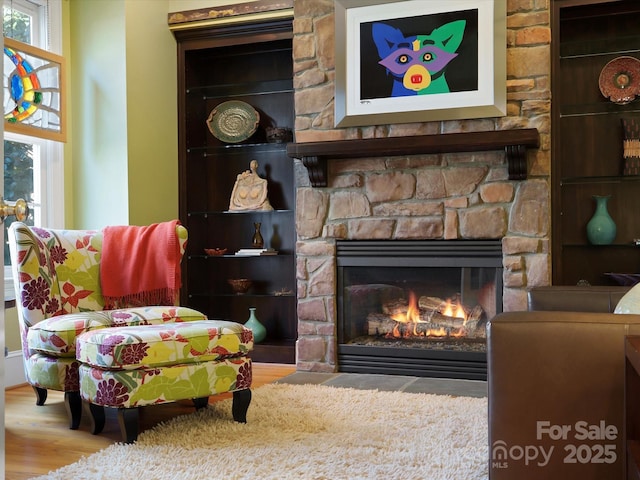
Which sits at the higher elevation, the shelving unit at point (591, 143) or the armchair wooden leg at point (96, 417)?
the shelving unit at point (591, 143)

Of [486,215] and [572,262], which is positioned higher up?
[486,215]

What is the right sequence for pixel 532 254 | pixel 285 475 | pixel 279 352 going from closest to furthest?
1. pixel 285 475
2. pixel 532 254
3. pixel 279 352

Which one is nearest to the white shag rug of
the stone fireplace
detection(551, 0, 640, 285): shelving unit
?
the stone fireplace

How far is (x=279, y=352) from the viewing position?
4.59m

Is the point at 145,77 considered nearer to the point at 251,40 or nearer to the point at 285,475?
the point at 251,40

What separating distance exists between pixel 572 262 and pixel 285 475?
9.02 feet

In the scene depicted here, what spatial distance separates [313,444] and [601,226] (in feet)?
8.14

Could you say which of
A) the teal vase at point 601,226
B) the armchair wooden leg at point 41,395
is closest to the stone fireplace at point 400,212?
the teal vase at point 601,226

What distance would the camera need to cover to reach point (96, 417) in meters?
2.82

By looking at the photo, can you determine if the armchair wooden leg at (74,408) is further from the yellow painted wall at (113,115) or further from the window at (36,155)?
the yellow painted wall at (113,115)

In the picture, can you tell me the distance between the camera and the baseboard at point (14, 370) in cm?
388

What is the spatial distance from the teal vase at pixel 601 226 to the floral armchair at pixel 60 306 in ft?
8.05

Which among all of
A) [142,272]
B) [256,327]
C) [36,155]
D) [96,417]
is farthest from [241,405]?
[36,155]

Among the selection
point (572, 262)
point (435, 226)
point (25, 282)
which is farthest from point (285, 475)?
point (572, 262)
